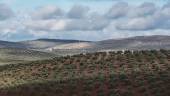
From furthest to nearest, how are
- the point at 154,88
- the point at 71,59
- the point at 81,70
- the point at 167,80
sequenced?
the point at 71,59, the point at 81,70, the point at 167,80, the point at 154,88

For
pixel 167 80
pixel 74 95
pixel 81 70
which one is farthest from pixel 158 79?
pixel 81 70

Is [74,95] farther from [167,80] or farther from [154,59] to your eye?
[154,59]

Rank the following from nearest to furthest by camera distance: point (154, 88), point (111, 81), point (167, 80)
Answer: point (154, 88) → point (167, 80) → point (111, 81)

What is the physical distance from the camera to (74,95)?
54750 millimetres

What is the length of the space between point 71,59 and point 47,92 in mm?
51799

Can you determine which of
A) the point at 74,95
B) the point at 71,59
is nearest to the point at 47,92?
the point at 74,95

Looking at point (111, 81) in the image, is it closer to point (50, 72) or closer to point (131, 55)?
point (50, 72)

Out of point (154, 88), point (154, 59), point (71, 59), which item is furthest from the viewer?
point (71, 59)

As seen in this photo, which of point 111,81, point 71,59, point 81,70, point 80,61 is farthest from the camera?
point 71,59

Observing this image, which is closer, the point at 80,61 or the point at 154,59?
the point at 154,59

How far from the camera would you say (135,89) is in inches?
2133

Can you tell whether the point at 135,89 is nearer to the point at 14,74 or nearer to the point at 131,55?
the point at 14,74

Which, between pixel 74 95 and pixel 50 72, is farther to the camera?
pixel 50 72

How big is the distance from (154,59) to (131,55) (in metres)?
13.0
